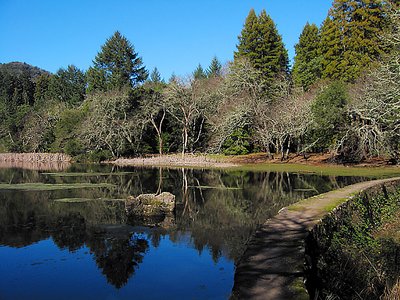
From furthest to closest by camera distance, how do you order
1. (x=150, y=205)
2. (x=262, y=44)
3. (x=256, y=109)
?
1. (x=262, y=44)
2. (x=256, y=109)
3. (x=150, y=205)

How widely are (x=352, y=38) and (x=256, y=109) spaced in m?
12.5

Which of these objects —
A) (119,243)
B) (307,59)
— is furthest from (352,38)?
(119,243)

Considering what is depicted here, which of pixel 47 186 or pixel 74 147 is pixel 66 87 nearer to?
pixel 74 147

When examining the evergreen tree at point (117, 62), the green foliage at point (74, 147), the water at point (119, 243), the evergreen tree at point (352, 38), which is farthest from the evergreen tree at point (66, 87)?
the water at point (119, 243)

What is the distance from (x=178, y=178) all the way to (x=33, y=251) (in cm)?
1565

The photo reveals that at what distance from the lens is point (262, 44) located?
4794cm

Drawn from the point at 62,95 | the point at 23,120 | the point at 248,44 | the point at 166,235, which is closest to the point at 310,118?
the point at 248,44

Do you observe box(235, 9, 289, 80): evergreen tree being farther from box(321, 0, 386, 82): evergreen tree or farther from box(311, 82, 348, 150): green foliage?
box(311, 82, 348, 150): green foliage

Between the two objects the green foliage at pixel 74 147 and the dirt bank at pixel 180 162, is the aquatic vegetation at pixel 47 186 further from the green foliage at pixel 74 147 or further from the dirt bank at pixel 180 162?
the green foliage at pixel 74 147

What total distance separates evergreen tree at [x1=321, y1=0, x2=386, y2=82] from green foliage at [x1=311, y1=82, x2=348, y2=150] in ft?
23.4

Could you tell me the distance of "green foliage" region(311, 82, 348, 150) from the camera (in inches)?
1096

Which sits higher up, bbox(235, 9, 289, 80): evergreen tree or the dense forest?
bbox(235, 9, 289, 80): evergreen tree

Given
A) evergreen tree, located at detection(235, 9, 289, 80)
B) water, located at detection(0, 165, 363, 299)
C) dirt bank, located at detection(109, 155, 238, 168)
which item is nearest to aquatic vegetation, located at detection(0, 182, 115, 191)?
water, located at detection(0, 165, 363, 299)

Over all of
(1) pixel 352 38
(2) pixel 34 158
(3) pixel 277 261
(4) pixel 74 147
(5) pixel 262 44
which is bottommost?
(3) pixel 277 261
